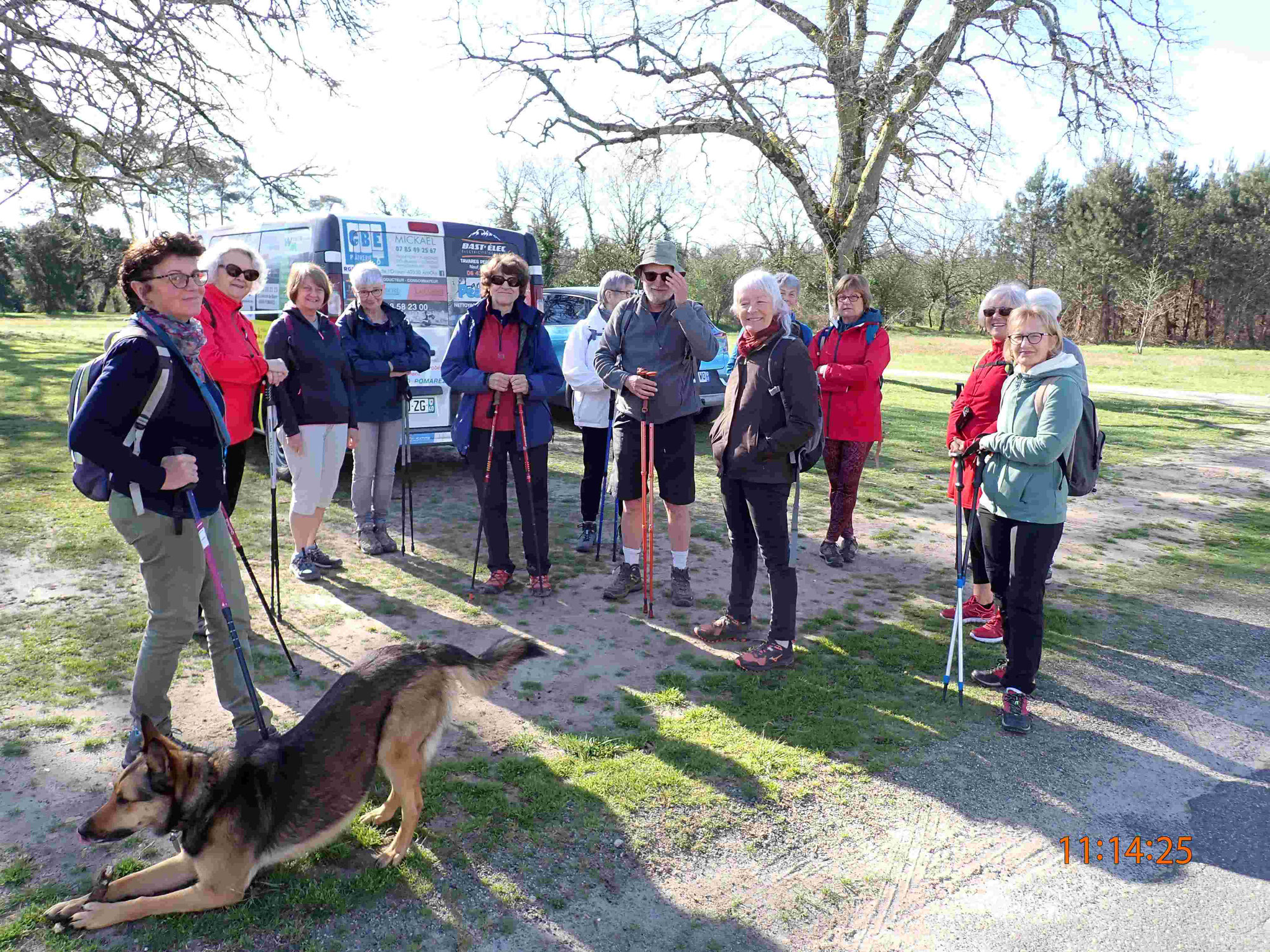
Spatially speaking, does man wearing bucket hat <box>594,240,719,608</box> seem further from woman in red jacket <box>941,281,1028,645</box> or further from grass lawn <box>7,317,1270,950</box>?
woman in red jacket <box>941,281,1028,645</box>

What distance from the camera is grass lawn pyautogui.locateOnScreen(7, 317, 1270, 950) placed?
8.24 ft

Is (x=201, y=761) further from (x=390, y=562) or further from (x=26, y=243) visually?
(x=26, y=243)

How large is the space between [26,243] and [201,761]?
5203 centimetres

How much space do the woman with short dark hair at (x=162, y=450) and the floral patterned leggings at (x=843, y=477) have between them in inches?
162

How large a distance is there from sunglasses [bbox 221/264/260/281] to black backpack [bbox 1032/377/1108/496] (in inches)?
156

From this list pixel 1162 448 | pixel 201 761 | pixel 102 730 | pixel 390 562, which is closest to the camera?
pixel 201 761

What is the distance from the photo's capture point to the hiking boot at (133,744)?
2863 mm

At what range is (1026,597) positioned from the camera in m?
3.63

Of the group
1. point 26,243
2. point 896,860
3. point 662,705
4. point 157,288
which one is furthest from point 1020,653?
point 26,243

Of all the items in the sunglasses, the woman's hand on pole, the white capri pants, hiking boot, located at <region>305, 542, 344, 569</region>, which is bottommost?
hiking boot, located at <region>305, 542, 344, 569</region>

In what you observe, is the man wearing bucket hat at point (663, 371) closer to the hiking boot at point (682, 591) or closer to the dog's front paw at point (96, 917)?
the hiking boot at point (682, 591)

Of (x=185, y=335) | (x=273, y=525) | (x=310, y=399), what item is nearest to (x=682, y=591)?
(x=273, y=525)

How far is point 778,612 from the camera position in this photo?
4.13 meters

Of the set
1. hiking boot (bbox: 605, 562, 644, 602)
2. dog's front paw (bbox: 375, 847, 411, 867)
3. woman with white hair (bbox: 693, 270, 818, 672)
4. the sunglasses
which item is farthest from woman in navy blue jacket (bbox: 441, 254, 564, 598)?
dog's front paw (bbox: 375, 847, 411, 867)
